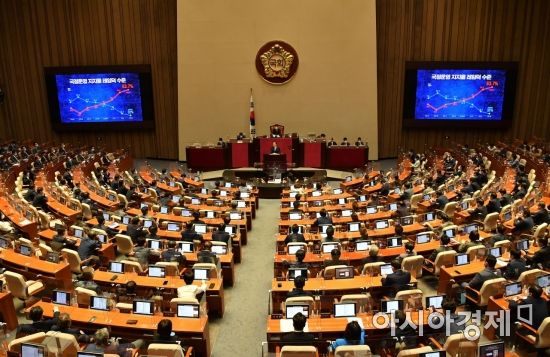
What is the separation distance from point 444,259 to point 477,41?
1775 centimetres

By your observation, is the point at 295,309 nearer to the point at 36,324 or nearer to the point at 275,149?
the point at 36,324

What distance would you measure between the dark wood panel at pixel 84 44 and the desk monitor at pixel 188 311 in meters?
19.3

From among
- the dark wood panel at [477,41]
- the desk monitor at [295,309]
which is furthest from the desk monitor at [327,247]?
the dark wood panel at [477,41]

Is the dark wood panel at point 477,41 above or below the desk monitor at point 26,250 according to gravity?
above

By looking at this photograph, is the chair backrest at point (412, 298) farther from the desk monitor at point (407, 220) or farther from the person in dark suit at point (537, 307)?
the desk monitor at point (407, 220)

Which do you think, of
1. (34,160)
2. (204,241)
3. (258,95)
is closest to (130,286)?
(204,241)

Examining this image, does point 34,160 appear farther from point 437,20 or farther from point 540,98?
point 540,98

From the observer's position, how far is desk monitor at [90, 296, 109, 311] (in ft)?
26.4

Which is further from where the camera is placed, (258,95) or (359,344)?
(258,95)

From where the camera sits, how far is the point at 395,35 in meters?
24.5

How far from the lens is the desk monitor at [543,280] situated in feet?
27.7

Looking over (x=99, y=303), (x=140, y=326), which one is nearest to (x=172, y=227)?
(x=99, y=303)

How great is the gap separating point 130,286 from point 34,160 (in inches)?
613

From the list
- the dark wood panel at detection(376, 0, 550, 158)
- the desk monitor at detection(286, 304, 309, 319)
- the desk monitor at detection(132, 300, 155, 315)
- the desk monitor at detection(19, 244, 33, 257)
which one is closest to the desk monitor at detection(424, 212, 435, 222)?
the desk monitor at detection(286, 304, 309, 319)
